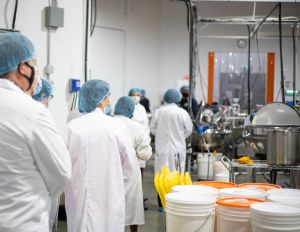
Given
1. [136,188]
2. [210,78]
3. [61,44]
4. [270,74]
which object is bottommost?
[136,188]

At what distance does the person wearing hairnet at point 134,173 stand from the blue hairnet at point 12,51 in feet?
5.57

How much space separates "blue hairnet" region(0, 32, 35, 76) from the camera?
1.55 m

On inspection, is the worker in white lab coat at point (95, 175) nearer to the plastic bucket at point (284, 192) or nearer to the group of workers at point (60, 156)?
the group of workers at point (60, 156)

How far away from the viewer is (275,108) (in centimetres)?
342

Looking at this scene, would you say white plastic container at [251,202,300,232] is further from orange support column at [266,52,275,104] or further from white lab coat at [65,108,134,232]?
orange support column at [266,52,275,104]

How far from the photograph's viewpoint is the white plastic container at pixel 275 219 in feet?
5.98

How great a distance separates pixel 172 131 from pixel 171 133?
3cm

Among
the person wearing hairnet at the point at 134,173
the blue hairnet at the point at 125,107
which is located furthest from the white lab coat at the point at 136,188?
the blue hairnet at the point at 125,107

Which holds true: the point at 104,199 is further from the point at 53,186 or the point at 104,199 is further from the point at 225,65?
the point at 225,65

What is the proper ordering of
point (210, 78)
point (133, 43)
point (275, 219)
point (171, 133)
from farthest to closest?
1. point (210, 78)
2. point (133, 43)
3. point (171, 133)
4. point (275, 219)

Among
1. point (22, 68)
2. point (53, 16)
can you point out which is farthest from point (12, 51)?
point (53, 16)

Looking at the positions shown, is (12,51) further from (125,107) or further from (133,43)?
(133,43)

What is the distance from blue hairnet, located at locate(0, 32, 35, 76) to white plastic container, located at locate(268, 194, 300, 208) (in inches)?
56.0

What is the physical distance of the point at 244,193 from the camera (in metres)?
2.31
